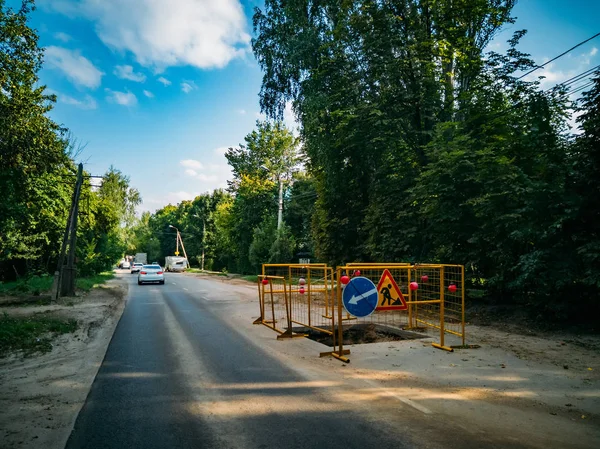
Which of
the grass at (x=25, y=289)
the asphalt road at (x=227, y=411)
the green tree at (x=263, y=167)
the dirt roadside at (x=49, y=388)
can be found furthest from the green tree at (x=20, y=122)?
the green tree at (x=263, y=167)

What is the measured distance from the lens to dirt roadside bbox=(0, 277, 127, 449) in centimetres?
374

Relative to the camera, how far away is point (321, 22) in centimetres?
2002

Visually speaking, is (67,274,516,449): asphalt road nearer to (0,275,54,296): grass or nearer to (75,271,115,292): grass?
(0,275,54,296): grass

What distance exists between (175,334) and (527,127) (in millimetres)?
12224

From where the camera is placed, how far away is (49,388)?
203 inches

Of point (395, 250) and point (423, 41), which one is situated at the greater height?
point (423, 41)

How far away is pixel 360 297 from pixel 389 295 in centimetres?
70

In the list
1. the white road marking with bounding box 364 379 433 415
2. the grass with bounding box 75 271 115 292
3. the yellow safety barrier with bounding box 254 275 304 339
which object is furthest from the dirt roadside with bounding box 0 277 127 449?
the grass with bounding box 75 271 115 292

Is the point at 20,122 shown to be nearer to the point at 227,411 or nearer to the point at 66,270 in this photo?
the point at 66,270

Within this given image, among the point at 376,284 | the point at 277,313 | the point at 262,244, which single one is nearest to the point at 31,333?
the point at 277,313

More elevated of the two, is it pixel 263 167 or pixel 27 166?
pixel 263 167

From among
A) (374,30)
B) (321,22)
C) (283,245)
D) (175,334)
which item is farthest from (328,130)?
(283,245)

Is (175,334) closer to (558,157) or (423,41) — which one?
(558,157)

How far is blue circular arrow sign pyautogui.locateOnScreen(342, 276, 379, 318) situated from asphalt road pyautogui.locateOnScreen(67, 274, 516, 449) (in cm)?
144
